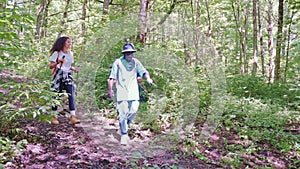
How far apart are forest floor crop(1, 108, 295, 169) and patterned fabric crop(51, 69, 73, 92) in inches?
31.6

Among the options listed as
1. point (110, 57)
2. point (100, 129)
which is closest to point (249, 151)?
point (100, 129)

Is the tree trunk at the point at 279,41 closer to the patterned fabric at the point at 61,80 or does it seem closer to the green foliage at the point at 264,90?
the green foliage at the point at 264,90

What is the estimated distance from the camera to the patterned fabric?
5.83m

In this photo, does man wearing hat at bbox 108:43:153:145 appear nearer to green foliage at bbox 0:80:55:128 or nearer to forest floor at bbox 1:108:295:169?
forest floor at bbox 1:108:295:169

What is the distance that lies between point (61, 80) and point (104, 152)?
1.89 m

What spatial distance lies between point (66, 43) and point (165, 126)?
3.03 metres

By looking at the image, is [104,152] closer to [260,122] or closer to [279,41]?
[260,122]

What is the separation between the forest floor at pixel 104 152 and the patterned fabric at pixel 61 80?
31.6 inches

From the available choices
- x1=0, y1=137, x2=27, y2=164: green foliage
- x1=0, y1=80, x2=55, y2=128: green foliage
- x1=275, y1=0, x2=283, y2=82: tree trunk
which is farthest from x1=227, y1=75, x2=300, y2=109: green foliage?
x1=0, y1=137, x2=27, y2=164: green foliage

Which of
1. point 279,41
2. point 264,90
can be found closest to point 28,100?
point 264,90

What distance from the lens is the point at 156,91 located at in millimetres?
8992

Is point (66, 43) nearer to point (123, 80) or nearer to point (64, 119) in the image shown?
point (123, 80)

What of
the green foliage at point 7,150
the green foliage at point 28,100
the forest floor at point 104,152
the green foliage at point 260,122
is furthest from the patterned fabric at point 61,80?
the green foliage at point 260,122

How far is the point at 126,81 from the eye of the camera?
17.5 feet
